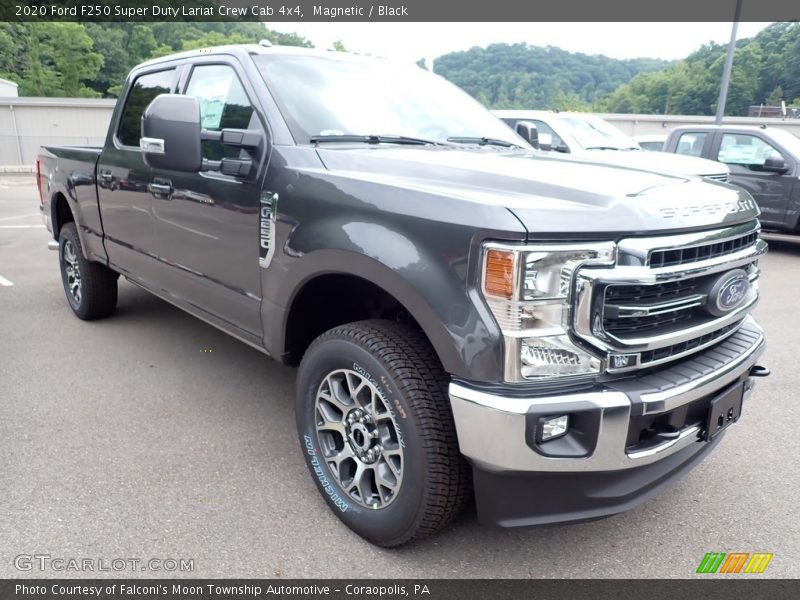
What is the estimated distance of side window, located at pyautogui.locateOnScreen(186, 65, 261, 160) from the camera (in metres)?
2.94

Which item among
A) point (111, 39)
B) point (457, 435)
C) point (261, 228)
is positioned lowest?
point (457, 435)

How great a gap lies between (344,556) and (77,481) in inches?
52.4

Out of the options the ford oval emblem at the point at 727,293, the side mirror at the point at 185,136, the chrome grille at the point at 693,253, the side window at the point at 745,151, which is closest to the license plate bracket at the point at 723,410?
the ford oval emblem at the point at 727,293

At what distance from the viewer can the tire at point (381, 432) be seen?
6.77 ft

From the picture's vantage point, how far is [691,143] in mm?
9539

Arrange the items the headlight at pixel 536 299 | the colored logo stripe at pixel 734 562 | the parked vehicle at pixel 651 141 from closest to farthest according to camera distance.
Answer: the headlight at pixel 536 299 < the colored logo stripe at pixel 734 562 < the parked vehicle at pixel 651 141

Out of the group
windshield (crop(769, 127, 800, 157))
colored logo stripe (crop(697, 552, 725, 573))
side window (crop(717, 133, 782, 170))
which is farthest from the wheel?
windshield (crop(769, 127, 800, 157))

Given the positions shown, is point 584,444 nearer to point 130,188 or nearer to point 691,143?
point 130,188

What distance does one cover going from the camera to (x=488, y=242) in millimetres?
1847

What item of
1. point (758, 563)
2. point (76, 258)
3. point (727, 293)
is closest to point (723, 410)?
point (727, 293)

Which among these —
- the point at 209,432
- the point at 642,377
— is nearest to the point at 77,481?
the point at 209,432

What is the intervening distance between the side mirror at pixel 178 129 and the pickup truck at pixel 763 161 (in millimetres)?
8554

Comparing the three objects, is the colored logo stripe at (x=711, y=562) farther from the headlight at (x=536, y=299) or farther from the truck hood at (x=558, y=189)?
the truck hood at (x=558, y=189)

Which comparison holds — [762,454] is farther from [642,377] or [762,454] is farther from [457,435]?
[457,435]
